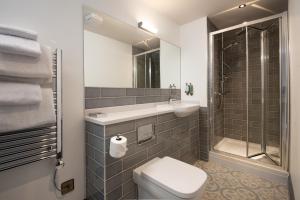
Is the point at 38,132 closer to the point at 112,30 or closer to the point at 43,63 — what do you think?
the point at 43,63

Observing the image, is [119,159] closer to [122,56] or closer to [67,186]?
[67,186]

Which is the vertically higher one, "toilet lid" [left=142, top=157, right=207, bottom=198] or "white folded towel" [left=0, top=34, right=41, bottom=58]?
"white folded towel" [left=0, top=34, right=41, bottom=58]

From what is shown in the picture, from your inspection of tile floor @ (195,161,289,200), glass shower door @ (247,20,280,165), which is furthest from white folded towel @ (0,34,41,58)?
glass shower door @ (247,20,280,165)

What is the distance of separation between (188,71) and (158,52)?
2.05ft

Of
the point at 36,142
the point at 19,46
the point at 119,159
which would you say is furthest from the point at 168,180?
the point at 19,46

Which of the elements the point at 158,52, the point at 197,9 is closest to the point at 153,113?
the point at 158,52

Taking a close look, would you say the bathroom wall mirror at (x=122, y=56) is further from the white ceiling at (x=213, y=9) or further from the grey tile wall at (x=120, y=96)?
the white ceiling at (x=213, y=9)

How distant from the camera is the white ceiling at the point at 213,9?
6.33 feet

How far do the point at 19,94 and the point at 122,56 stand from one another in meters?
1.11

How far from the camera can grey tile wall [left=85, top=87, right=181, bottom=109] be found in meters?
1.41

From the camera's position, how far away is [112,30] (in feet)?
5.31

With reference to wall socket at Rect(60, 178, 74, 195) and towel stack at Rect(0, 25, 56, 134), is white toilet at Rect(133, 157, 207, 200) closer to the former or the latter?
wall socket at Rect(60, 178, 74, 195)

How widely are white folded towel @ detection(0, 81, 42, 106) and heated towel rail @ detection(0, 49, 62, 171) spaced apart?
0.20 meters

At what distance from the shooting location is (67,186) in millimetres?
1250
